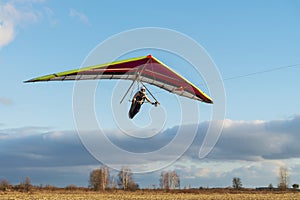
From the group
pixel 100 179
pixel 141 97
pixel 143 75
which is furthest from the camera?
pixel 100 179

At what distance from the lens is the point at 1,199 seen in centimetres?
3362

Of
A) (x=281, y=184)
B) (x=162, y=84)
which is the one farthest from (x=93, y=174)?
(x=162, y=84)

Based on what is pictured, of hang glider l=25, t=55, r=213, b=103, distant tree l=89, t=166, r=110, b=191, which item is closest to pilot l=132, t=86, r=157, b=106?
hang glider l=25, t=55, r=213, b=103

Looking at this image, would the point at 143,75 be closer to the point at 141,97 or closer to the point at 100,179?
the point at 141,97

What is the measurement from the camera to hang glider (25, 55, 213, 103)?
62.7 feet

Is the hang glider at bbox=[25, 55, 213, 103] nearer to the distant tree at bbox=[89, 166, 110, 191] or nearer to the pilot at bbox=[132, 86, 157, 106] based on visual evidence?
the pilot at bbox=[132, 86, 157, 106]

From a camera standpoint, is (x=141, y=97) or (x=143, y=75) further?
(x=143, y=75)

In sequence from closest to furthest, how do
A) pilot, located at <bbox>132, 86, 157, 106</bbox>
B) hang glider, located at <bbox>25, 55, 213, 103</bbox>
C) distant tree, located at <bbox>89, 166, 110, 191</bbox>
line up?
pilot, located at <bbox>132, 86, 157, 106</bbox>
hang glider, located at <bbox>25, 55, 213, 103</bbox>
distant tree, located at <bbox>89, 166, 110, 191</bbox>

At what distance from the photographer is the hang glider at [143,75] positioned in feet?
62.7

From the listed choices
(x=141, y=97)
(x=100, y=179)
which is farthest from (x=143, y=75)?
(x=100, y=179)

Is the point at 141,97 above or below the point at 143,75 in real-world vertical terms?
below

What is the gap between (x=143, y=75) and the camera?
847 inches

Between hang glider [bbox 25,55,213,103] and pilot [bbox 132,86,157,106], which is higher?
hang glider [bbox 25,55,213,103]

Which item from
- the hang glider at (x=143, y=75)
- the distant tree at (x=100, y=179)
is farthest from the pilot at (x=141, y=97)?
the distant tree at (x=100, y=179)
